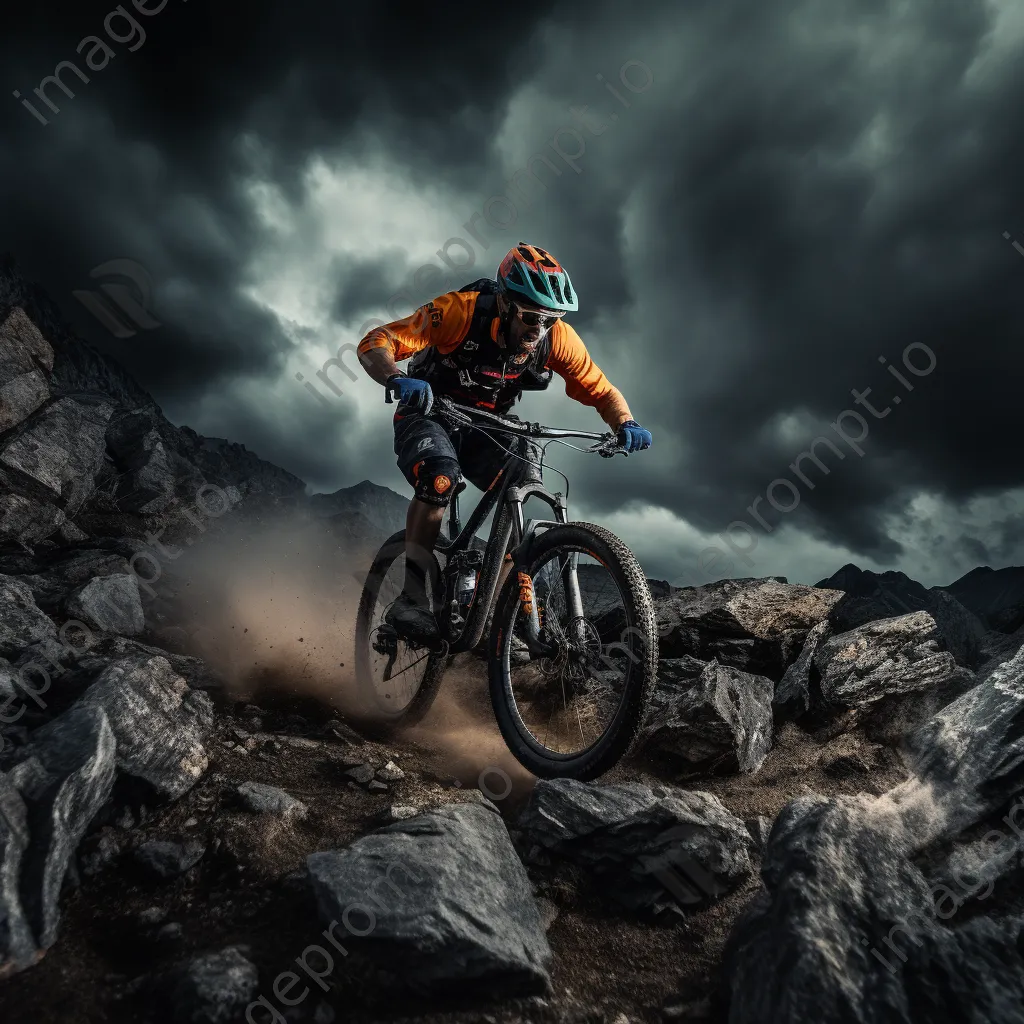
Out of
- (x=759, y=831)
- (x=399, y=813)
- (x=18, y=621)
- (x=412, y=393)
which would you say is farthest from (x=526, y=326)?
(x=18, y=621)

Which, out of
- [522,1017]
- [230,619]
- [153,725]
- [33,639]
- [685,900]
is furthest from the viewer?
[230,619]

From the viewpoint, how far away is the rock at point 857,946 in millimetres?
1876

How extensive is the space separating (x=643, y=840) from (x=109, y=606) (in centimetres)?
773

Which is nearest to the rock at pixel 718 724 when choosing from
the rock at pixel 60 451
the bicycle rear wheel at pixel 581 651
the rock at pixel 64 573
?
the bicycle rear wheel at pixel 581 651

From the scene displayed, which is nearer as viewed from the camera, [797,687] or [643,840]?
[643,840]

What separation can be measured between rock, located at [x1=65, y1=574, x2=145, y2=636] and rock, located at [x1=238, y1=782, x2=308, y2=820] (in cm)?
519

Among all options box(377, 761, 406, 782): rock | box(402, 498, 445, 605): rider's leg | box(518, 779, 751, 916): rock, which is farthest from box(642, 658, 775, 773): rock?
box(402, 498, 445, 605): rider's leg

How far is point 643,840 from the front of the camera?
3.16m

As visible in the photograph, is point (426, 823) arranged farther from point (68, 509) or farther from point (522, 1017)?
point (68, 509)

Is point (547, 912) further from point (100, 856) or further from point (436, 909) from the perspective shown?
point (100, 856)

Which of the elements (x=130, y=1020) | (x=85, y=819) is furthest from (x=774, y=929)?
(x=85, y=819)

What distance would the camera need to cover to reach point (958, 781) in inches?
130

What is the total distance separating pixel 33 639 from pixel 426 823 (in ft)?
13.8

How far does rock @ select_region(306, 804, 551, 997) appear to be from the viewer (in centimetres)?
218
